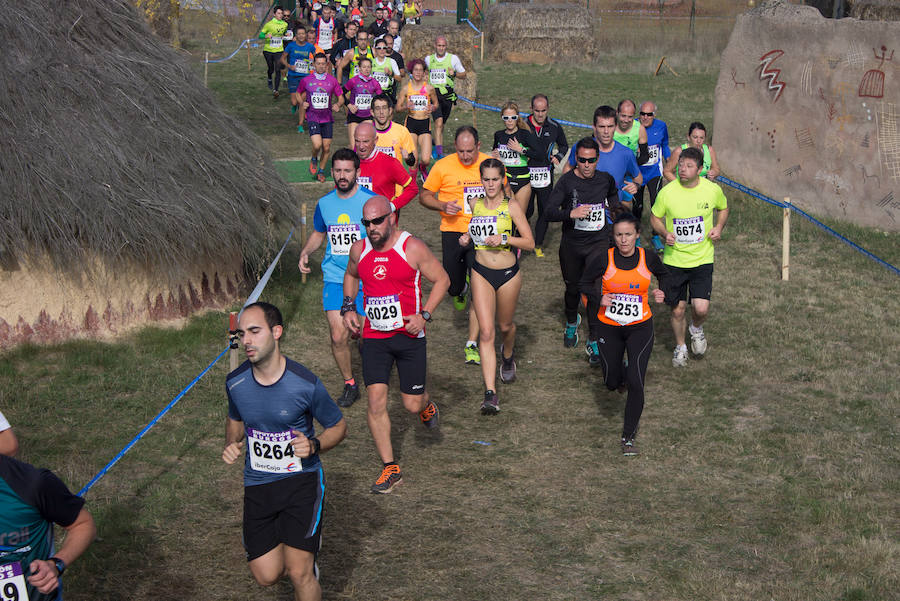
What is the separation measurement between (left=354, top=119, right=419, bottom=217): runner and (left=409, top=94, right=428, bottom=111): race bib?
17.0 feet

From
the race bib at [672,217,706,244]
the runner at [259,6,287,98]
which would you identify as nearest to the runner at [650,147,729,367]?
the race bib at [672,217,706,244]

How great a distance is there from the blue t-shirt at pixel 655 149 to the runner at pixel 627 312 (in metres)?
4.87

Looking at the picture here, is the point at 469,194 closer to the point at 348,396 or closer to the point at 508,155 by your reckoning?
the point at 508,155

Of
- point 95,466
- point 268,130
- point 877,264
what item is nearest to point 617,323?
point 95,466

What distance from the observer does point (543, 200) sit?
1249 centimetres

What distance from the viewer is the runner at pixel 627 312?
7926mm

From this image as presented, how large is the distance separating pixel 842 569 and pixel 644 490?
1.54 metres

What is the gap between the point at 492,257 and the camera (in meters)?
8.94

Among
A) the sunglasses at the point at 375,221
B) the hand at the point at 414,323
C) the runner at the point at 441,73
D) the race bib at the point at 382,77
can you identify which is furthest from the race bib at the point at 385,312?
the race bib at the point at 382,77

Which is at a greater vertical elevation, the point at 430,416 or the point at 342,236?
the point at 342,236

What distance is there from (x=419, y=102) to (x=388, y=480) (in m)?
9.20

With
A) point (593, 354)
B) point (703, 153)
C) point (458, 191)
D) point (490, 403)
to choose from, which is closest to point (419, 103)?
point (703, 153)

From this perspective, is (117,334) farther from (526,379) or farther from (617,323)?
(617,323)

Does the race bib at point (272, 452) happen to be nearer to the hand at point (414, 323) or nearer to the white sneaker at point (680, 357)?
the hand at point (414, 323)
